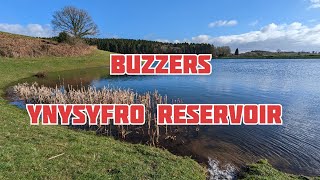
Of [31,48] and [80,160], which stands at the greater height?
[31,48]

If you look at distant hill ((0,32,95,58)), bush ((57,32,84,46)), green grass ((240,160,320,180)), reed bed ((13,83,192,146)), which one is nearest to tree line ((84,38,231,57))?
bush ((57,32,84,46))

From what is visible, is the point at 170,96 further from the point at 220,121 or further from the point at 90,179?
the point at 90,179

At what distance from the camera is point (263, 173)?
9.48m

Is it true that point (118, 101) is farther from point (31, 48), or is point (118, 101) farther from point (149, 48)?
point (149, 48)

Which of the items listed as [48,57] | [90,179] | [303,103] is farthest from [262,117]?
[48,57]

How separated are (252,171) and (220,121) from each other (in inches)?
287

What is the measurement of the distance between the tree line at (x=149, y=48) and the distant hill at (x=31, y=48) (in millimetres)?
61569

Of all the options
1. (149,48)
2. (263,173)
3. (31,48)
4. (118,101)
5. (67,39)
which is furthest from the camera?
(149,48)

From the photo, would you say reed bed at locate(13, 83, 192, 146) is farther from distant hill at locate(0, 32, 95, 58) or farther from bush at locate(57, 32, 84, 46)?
bush at locate(57, 32, 84, 46)

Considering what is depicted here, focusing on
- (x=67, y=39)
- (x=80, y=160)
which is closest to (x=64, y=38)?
(x=67, y=39)

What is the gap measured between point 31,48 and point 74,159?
5714 cm

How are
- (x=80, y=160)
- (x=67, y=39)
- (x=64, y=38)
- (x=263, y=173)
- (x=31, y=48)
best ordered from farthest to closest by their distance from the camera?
(x=64, y=38), (x=67, y=39), (x=31, y=48), (x=263, y=173), (x=80, y=160)

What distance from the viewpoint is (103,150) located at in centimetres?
1018

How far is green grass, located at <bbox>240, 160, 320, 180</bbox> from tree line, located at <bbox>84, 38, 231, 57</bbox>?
125 m
